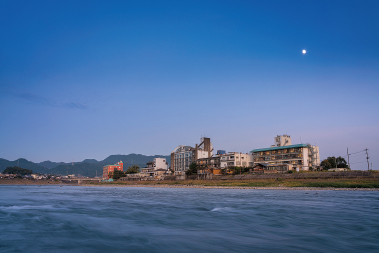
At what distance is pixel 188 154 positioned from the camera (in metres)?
106

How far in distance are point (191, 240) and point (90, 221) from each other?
8204 mm

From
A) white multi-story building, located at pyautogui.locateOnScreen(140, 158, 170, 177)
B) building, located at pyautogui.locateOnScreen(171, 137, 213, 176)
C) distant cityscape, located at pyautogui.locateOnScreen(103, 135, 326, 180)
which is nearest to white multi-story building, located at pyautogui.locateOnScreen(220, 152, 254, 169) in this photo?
distant cityscape, located at pyautogui.locateOnScreen(103, 135, 326, 180)

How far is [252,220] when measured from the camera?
15.9m

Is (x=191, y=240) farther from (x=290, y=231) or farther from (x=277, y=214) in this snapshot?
(x=277, y=214)

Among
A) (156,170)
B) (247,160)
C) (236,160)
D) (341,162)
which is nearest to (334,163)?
(341,162)

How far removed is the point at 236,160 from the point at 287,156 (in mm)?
15672

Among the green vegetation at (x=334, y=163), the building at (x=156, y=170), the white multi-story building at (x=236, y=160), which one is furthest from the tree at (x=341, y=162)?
the building at (x=156, y=170)

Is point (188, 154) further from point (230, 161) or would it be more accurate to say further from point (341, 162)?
point (341, 162)

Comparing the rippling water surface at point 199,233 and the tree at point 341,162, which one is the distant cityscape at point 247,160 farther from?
the rippling water surface at point 199,233

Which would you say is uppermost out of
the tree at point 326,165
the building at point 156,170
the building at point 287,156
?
the building at point 287,156

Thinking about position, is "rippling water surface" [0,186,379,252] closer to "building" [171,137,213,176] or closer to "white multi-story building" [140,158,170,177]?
"building" [171,137,213,176]

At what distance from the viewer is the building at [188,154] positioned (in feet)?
334

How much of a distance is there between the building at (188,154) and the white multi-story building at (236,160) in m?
15.6

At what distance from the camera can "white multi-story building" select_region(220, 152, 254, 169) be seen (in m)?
83.6
